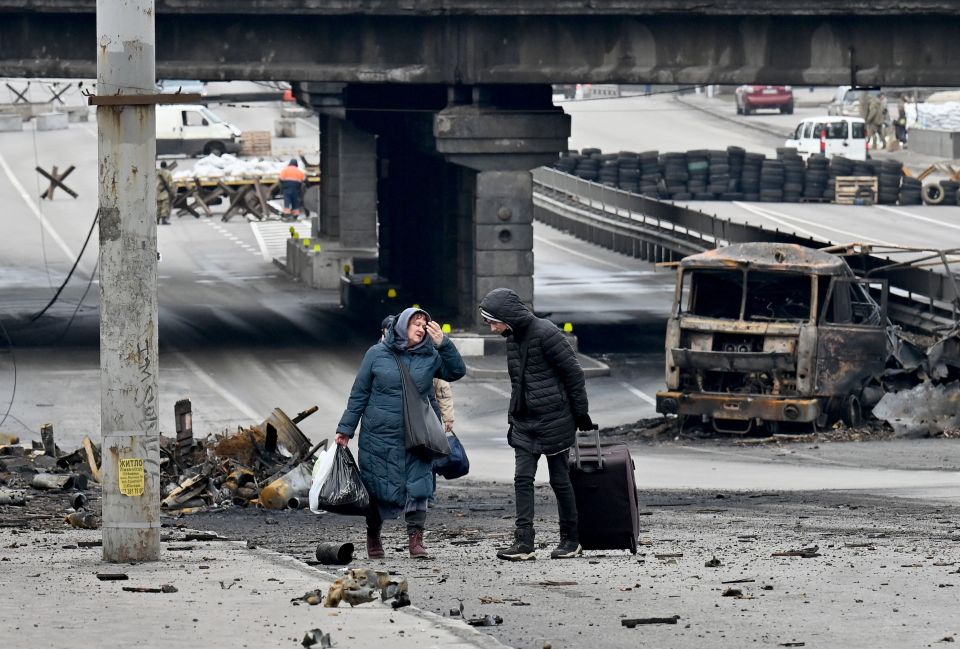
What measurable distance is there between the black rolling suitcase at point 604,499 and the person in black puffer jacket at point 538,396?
16 cm

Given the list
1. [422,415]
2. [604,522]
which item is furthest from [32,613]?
[604,522]

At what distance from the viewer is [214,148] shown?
239 feet

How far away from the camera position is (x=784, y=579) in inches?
439

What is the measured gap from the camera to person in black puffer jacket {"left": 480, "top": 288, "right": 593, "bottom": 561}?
478 inches

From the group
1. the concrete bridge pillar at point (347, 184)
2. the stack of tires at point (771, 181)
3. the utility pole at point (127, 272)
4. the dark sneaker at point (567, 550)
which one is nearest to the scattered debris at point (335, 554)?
the utility pole at point (127, 272)

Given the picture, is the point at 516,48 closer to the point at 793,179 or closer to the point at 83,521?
the point at 83,521

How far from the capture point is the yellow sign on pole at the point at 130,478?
11555mm

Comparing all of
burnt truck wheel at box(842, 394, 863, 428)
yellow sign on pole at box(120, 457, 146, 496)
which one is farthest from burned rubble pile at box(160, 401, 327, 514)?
burnt truck wheel at box(842, 394, 863, 428)

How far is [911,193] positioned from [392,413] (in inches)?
1904

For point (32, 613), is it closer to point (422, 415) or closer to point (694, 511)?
point (422, 415)

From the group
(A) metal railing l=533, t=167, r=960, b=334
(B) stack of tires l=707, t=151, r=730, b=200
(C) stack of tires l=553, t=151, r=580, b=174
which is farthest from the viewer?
(B) stack of tires l=707, t=151, r=730, b=200

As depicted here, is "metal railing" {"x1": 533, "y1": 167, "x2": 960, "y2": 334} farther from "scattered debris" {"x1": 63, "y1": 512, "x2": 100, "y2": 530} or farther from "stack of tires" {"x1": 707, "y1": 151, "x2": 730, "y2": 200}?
"scattered debris" {"x1": 63, "y1": 512, "x2": 100, "y2": 530}

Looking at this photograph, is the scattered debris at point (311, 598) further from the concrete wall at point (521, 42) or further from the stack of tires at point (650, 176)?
the stack of tires at point (650, 176)

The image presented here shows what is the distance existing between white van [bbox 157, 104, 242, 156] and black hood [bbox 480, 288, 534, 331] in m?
61.6
